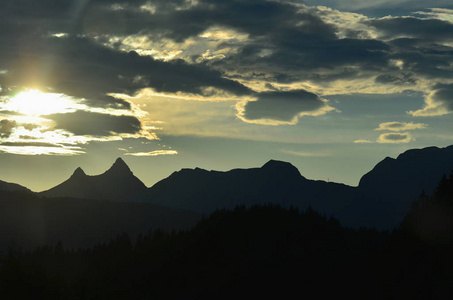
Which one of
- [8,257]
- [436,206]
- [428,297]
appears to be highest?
[436,206]

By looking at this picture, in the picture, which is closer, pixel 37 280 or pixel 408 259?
pixel 37 280

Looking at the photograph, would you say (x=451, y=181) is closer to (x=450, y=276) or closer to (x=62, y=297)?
(x=450, y=276)

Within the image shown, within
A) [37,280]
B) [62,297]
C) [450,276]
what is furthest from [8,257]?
[450,276]

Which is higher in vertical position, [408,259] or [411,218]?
[411,218]

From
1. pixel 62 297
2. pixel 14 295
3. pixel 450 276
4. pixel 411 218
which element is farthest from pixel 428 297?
pixel 14 295

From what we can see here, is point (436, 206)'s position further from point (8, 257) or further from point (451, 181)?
point (8, 257)

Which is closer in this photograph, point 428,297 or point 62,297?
point 62,297

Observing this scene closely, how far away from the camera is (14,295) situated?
13550 cm

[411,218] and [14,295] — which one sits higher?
[411,218]

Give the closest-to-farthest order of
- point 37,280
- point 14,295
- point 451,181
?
point 14,295, point 37,280, point 451,181

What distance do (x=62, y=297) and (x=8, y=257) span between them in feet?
65.5

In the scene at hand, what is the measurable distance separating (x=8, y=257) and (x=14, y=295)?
1134cm

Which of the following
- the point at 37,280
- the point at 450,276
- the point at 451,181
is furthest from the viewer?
the point at 451,181

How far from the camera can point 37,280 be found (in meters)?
145
